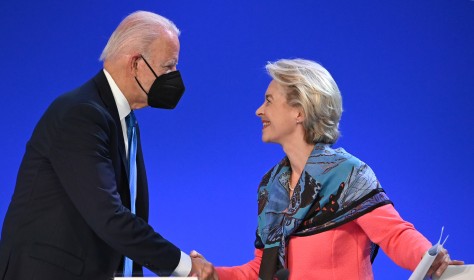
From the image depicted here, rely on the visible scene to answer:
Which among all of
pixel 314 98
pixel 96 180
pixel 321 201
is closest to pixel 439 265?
pixel 321 201

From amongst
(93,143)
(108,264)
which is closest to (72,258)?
(108,264)

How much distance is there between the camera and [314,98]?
2.26 metres

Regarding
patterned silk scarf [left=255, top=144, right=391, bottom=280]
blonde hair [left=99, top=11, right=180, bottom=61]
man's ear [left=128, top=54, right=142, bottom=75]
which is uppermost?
blonde hair [left=99, top=11, right=180, bottom=61]

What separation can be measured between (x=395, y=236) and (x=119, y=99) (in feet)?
2.84

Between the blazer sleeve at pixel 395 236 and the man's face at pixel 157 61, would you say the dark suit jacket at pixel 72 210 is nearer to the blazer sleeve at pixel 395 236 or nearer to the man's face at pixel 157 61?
the man's face at pixel 157 61

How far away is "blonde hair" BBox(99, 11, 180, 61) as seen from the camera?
225cm

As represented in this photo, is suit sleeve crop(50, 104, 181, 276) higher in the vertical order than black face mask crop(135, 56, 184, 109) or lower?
lower

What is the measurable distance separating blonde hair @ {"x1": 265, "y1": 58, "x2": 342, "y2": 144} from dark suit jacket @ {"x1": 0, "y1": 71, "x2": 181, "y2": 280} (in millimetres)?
567

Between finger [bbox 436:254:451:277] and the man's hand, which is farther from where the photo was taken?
the man's hand

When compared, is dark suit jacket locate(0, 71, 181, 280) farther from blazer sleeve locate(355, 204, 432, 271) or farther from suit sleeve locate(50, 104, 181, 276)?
blazer sleeve locate(355, 204, 432, 271)

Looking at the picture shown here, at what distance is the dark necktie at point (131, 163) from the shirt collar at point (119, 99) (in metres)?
0.03

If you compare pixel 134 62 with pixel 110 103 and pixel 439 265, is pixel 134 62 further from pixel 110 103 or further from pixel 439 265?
pixel 439 265

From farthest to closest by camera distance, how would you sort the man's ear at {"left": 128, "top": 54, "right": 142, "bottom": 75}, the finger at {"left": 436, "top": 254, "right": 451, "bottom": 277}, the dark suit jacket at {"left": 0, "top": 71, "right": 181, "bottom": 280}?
the man's ear at {"left": 128, "top": 54, "right": 142, "bottom": 75} < the dark suit jacket at {"left": 0, "top": 71, "right": 181, "bottom": 280} < the finger at {"left": 436, "top": 254, "right": 451, "bottom": 277}

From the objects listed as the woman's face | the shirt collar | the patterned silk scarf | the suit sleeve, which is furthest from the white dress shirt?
the woman's face
